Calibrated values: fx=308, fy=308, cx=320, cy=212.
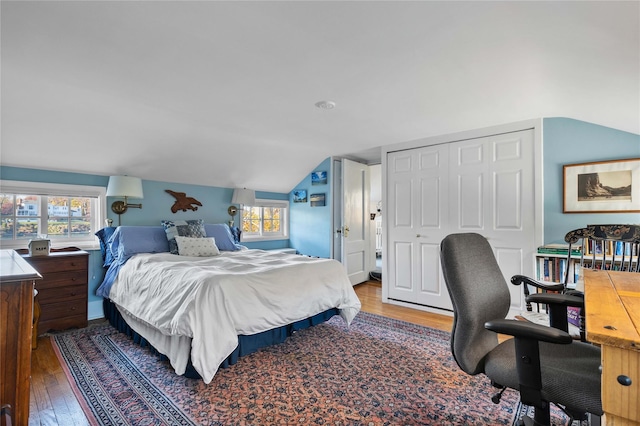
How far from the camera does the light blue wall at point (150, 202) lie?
10.5 ft

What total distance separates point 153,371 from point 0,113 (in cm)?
242

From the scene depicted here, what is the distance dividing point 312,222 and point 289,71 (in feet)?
10.7

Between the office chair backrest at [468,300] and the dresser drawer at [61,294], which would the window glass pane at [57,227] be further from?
the office chair backrest at [468,300]

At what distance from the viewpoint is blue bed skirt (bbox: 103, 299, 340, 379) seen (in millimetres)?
2227

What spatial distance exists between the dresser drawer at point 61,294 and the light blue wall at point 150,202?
0.39 m

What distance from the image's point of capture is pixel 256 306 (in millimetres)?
2236

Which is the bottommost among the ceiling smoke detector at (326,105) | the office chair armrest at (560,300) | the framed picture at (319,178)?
the office chair armrest at (560,300)

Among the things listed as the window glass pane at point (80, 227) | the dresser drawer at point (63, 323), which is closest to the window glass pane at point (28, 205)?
the window glass pane at point (80, 227)

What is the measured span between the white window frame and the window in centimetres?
188

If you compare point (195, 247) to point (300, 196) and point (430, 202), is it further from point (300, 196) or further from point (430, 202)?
point (430, 202)

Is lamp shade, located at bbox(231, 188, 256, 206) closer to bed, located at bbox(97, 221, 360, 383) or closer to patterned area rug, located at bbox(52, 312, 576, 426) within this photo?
bed, located at bbox(97, 221, 360, 383)

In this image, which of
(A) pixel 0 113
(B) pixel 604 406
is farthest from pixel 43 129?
(B) pixel 604 406

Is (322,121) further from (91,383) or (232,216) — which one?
(91,383)

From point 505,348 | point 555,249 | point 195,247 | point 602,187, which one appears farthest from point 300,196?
point 505,348
